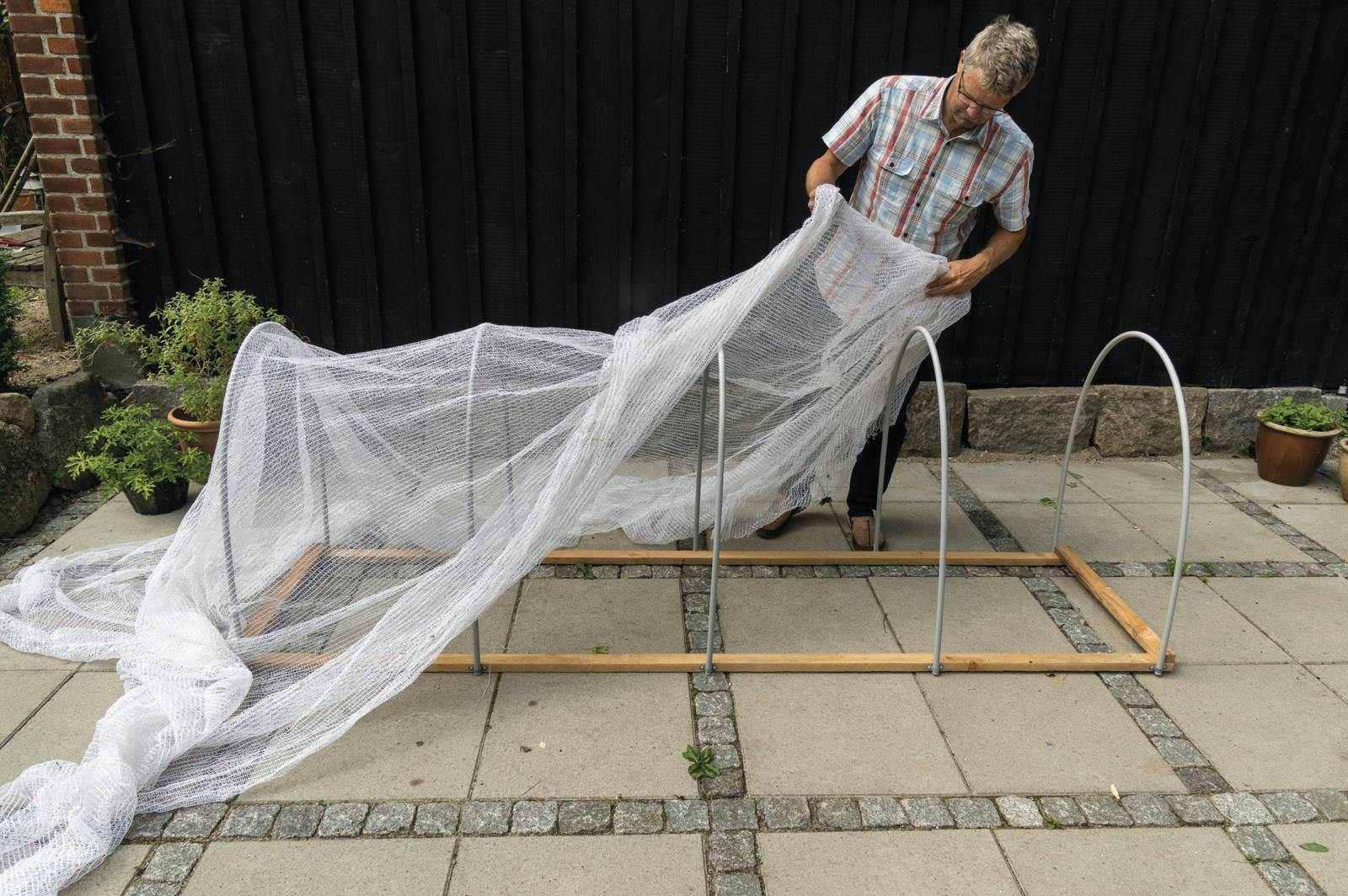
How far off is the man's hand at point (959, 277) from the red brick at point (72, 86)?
3667 mm

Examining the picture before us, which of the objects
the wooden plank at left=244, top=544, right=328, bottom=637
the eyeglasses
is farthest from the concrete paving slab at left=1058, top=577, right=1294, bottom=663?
the wooden plank at left=244, top=544, right=328, bottom=637

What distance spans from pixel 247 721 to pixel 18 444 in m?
2.12

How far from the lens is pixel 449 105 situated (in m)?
4.02

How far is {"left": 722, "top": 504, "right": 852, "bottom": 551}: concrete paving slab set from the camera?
140 inches

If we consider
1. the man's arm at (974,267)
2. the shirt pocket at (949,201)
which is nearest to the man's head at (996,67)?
the shirt pocket at (949,201)

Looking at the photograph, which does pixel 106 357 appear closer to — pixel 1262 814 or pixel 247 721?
pixel 247 721

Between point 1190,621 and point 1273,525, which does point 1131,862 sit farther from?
point 1273,525

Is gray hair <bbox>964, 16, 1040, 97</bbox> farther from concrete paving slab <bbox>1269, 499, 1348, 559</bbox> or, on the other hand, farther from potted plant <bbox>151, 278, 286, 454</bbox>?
potted plant <bbox>151, 278, 286, 454</bbox>

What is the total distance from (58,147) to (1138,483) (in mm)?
5277

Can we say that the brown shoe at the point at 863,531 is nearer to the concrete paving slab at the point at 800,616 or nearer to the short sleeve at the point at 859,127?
the concrete paving slab at the point at 800,616

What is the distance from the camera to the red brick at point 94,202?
3936mm

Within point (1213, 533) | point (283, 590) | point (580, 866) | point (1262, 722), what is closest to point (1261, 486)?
point (1213, 533)

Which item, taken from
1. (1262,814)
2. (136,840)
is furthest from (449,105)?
(1262,814)

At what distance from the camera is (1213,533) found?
3787 mm
